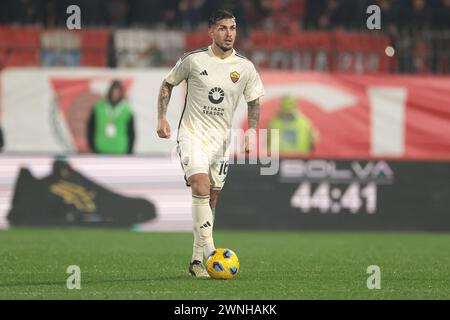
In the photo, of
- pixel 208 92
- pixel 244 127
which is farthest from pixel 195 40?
pixel 208 92

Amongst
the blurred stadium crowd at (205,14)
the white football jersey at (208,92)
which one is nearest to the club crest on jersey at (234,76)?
the white football jersey at (208,92)

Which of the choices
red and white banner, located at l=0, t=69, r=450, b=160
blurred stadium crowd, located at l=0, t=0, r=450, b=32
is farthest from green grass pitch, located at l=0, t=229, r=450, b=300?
blurred stadium crowd, located at l=0, t=0, r=450, b=32

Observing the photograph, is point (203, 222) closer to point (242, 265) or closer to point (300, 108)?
point (242, 265)

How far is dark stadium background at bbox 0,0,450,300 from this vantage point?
19172mm

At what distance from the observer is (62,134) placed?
65.9 feet

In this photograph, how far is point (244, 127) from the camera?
20203 mm

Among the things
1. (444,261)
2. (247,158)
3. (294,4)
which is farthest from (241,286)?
(294,4)

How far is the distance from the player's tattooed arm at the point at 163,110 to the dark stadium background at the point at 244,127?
19.5 ft

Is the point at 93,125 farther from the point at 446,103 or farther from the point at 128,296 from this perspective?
the point at 128,296

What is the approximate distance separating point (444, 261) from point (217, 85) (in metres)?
3.92

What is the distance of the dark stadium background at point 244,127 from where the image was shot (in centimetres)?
1917

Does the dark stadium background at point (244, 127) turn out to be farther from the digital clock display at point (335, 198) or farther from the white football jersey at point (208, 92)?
the white football jersey at point (208, 92)

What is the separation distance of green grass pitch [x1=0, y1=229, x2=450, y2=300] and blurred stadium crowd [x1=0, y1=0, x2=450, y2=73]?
3.94m

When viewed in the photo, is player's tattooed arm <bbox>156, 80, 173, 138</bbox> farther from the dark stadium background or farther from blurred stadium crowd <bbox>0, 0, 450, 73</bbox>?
blurred stadium crowd <bbox>0, 0, 450, 73</bbox>
